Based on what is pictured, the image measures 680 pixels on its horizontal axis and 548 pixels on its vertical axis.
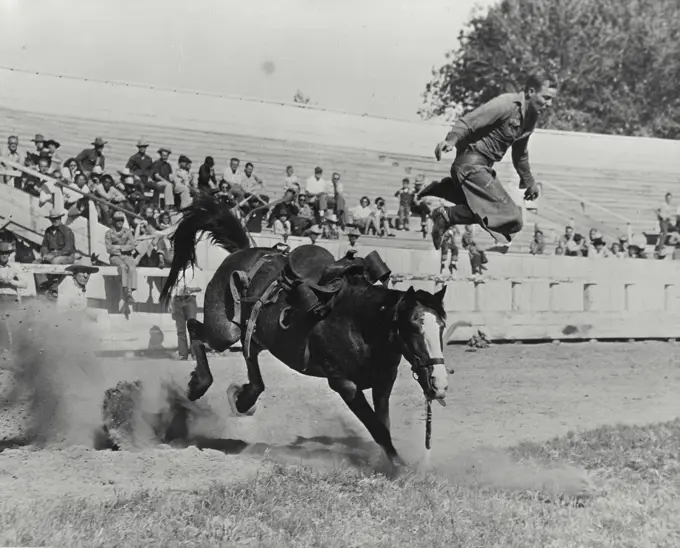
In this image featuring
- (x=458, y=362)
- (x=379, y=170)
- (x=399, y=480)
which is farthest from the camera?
(x=379, y=170)

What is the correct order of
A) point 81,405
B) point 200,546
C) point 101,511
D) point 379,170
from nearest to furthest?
point 200,546, point 101,511, point 81,405, point 379,170

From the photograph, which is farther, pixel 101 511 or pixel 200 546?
pixel 101 511

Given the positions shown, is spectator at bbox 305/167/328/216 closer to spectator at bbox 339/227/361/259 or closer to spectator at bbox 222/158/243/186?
spectator at bbox 339/227/361/259

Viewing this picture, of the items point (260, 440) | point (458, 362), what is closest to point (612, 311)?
point (458, 362)

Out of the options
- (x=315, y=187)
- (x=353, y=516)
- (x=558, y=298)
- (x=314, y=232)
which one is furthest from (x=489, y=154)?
(x=315, y=187)

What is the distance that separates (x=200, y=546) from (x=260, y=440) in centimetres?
339

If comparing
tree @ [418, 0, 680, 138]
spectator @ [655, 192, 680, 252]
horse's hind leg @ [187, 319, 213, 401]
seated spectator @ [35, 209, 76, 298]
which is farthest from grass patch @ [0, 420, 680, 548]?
tree @ [418, 0, 680, 138]

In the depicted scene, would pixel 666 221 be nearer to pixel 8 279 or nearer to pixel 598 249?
pixel 598 249

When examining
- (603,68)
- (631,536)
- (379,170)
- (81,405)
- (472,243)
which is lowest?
(631,536)

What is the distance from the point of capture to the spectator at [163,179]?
652 inches

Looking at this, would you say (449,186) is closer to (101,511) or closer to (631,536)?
(631,536)

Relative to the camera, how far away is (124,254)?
46.0 feet

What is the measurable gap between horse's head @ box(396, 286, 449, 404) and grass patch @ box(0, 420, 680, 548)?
2.53ft

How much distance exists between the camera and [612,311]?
56.7 feet
